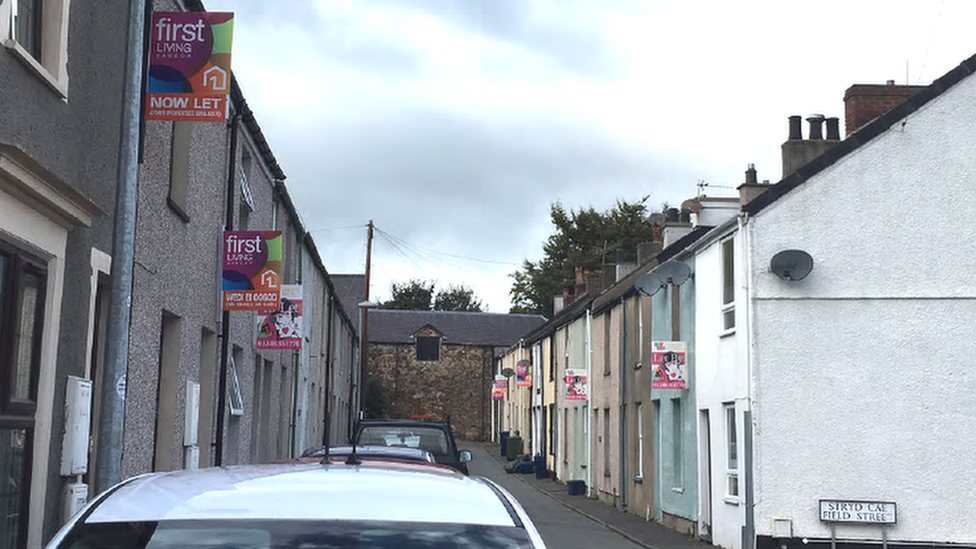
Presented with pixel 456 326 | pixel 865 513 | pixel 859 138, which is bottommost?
pixel 865 513

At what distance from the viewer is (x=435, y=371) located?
6956cm

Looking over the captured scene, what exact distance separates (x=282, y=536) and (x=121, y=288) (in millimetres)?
5632

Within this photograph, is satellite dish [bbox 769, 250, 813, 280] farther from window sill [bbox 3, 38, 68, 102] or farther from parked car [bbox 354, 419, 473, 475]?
window sill [bbox 3, 38, 68, 102]

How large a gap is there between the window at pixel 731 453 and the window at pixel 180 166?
963cm

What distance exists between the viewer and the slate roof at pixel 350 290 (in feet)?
218

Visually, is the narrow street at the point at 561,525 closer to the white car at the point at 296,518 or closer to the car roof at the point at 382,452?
the car roof at the point at 382,452

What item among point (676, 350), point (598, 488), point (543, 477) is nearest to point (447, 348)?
point (543, 477)

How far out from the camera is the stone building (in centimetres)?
6900

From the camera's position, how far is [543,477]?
41719 millimetres

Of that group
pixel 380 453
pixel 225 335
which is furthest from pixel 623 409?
pixel 380 453

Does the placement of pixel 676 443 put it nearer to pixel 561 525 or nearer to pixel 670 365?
pixel 670 365

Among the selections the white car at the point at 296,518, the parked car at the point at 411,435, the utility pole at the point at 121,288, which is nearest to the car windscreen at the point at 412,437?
the parked car at the point at 411,435

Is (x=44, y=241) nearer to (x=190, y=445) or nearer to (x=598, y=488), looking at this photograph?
(x=190, y=445)

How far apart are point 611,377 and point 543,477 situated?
1189cm
